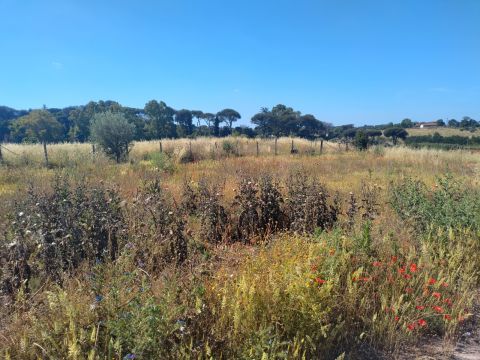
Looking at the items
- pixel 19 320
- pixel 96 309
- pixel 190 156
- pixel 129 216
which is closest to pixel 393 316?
pixel 96 309

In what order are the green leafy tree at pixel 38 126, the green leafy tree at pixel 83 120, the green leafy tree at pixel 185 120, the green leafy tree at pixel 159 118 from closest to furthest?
1. the green leafy tree at pixel 38 126
2. the green leafy tree at pixel 83 120
3. the green leafy tree at pixel 159 118
4. the green leafy tree at pixel 185 120

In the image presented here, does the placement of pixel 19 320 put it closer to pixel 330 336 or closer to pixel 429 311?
pixel 330 336

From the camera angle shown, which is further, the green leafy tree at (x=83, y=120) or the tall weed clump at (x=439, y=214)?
the green leafy tree at (x=83, y=120)

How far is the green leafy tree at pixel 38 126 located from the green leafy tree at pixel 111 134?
34.7m

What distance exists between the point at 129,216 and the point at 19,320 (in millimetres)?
2398

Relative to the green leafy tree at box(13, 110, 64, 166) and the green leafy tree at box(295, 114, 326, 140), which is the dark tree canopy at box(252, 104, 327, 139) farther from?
the green leafy tree at box(13, 110, 64, 166)

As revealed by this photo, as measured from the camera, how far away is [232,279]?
295cm

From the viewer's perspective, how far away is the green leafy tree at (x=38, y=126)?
49.2 m

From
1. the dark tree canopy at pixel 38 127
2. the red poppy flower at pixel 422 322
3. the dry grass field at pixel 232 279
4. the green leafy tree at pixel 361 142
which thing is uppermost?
the dark tree canopy at pixel 38 127

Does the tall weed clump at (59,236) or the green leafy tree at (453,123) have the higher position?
the green leafy tree at (453,123)

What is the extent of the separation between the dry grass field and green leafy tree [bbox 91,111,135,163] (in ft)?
Result: 48.0

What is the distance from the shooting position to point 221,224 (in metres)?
5.10

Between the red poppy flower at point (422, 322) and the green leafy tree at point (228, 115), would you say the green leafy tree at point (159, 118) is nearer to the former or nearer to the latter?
the green leafy tree at point (228, 115)

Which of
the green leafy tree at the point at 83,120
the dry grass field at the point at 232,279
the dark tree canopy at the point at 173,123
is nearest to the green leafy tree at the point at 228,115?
the dark tree canopy at the point at 173,123
